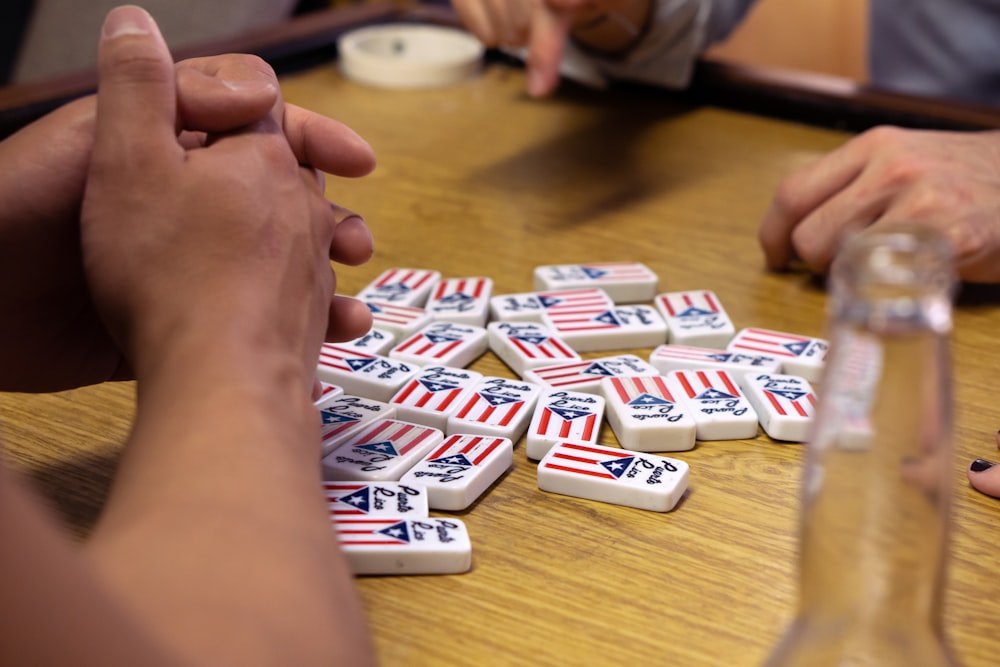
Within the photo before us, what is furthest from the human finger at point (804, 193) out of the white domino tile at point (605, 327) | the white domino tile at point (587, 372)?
the white domino tile at point (587, 372)

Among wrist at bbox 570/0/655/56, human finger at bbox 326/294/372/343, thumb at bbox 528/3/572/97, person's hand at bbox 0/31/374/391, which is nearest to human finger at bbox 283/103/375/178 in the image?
person's hand at bbox 0/31/374/391

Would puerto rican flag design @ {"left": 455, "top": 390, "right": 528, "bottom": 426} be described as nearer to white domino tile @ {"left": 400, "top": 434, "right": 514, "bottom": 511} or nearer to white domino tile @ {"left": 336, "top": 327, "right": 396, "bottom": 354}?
white domino tile @ {"left": 400, "top": 434, "right": 514, "bottom": 511}

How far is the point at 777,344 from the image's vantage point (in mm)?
1242

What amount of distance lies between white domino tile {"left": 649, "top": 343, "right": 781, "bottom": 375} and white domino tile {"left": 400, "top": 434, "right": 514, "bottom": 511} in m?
0.28

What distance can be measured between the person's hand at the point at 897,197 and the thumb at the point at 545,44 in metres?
0.46

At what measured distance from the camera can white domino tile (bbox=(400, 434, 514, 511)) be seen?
93cm

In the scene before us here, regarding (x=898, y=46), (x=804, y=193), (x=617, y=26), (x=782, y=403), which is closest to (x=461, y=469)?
(x=782, y=403)

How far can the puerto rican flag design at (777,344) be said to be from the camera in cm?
122

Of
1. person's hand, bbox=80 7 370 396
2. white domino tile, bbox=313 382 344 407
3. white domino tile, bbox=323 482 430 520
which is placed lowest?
white domino tile, bbox=313 382 344 407

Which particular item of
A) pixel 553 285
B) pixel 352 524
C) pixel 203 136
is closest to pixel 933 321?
pixel 352 524

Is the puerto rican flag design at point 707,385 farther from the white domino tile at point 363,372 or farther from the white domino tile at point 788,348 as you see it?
the white domino tile at point 363,372

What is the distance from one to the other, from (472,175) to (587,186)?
192 mm

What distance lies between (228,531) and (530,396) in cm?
53

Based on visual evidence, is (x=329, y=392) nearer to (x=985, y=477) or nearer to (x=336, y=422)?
(x=336, y=422)
